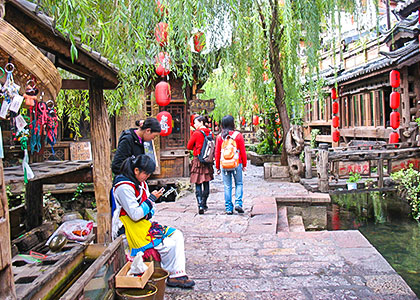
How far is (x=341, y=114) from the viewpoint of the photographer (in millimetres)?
19594

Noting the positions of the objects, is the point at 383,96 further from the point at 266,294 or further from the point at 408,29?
the point at 266,294

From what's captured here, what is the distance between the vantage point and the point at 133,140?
4582 mm

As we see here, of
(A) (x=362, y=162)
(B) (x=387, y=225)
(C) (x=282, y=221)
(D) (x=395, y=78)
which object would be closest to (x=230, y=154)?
(C) (x=282, y=221)

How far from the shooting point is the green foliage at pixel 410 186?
344 inches

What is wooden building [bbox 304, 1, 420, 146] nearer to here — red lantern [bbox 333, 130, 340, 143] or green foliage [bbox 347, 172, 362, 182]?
red lantern [bbox 333, 130, 340, 143]

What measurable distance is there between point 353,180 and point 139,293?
26.5 ft

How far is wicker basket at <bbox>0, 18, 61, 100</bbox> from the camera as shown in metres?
1.98

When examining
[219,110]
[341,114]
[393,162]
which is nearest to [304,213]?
[393,162]

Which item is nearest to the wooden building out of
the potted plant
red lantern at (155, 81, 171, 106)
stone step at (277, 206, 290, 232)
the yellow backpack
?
the potted plant

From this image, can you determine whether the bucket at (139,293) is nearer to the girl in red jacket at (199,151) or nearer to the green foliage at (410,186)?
the girl in red jacket at (199,151)

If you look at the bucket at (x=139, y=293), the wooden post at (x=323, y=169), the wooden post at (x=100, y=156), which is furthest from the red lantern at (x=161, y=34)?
the wooden post at (x=323, y=169)

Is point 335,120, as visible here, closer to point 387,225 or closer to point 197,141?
point 387,225

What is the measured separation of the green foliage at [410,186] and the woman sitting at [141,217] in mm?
6548

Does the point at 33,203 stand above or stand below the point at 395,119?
below
